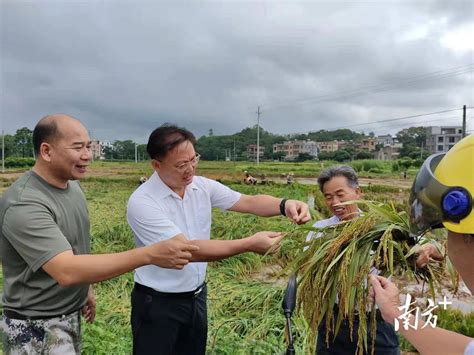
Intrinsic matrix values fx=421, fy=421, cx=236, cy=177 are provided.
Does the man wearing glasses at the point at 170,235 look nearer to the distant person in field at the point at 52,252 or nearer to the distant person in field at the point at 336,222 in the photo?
the distant person in field at the point at 336,222

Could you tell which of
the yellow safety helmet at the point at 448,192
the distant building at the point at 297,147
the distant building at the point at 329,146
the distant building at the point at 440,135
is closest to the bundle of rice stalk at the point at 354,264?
the yellow safety helmet at the point at 448,192

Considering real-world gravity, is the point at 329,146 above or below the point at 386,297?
above

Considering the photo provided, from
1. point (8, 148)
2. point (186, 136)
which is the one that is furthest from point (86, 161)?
point (8, 148)

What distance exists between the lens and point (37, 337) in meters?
1.92

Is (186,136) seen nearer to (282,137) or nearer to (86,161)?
(86,161)

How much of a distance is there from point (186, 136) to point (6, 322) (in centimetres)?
125

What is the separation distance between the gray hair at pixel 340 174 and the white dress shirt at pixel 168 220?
69 cm

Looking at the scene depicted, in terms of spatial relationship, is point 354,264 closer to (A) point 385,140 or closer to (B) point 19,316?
(B) point 19,316

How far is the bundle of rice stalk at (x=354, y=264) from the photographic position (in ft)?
5.38

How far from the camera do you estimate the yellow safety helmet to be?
3.49ft

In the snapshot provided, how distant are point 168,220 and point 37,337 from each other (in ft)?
2.60

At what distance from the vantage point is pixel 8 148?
44281 millimetres

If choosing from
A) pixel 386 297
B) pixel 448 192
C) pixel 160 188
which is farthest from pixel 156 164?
pixel 448 192

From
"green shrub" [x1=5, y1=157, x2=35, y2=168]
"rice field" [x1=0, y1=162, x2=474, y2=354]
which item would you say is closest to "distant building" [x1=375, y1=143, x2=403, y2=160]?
"green shrub" [x1=5, y1=157, x2=35, y2=168]
